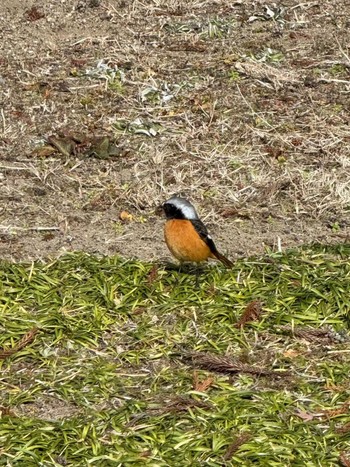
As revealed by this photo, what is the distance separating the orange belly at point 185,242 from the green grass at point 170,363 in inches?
5.9

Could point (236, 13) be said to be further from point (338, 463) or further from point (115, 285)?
point (338, 463)

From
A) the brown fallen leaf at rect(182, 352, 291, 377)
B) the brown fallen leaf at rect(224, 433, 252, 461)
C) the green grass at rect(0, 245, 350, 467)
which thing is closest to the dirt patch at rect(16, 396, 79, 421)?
the green grass at rect(0, 245, 350, 467)

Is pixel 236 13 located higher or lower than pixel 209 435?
lower

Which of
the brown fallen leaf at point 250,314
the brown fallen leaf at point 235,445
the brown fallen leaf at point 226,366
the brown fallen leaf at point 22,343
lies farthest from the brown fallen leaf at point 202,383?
the brown fallen leaf at point 22,343

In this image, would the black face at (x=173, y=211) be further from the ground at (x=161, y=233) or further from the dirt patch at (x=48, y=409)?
the dirt patch at (x=48, y=409)

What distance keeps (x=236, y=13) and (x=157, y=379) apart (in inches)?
262

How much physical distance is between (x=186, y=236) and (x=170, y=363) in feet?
3.70

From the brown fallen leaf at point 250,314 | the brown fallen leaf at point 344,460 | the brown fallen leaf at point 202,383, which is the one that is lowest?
the brown fallen leaf at point 250,314

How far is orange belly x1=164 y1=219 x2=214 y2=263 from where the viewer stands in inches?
280

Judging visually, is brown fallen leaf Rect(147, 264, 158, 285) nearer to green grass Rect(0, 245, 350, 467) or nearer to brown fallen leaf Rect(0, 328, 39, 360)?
green grass Rect(0, 245, 350, 467)

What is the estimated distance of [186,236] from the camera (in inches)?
280

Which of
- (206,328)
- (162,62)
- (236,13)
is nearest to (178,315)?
(206,328)

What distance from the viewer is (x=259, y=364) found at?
625cm

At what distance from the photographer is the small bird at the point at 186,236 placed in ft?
23.3
